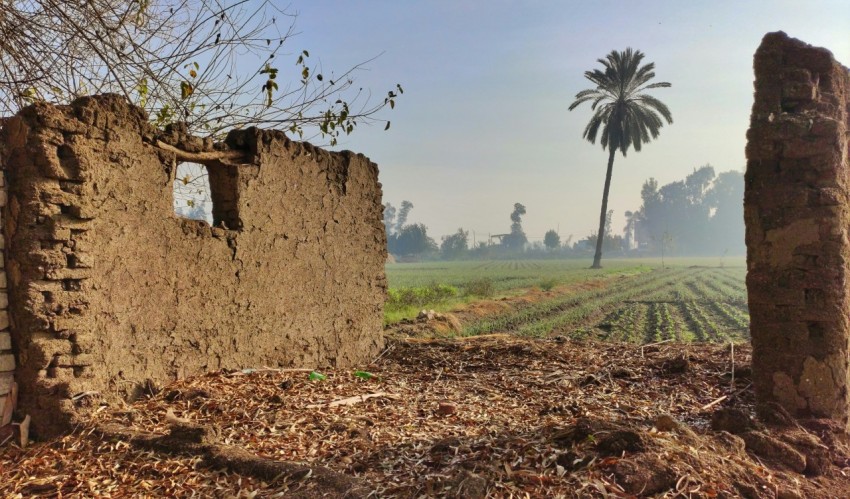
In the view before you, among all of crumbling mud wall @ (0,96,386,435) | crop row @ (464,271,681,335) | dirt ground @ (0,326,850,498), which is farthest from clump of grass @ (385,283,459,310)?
dirt ground @ (0,326,850,498)

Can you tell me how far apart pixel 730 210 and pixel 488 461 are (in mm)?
109573

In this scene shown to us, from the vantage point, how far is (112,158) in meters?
5.16

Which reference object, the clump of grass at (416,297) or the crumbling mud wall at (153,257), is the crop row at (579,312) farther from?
the crumbling mud wall at (153,257)

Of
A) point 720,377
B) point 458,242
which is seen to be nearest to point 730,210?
point 458,242

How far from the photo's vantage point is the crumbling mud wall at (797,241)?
199 inches

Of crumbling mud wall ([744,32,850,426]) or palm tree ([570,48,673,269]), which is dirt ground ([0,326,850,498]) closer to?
crumbling mud wall ([744,32,850,426])

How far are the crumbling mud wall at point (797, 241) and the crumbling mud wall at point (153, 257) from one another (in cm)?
469

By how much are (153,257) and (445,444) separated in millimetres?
3101

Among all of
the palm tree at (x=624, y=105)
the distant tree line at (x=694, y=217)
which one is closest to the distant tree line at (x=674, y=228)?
the distant tree line at (x=694, y=217)

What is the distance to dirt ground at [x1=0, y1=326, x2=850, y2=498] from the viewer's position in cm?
374

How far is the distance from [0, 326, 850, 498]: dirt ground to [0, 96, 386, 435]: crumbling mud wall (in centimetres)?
35

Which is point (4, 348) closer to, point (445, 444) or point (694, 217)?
point (445, 444)

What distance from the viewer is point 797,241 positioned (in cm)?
511

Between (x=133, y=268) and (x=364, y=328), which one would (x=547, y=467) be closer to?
(x=133, y=268)
